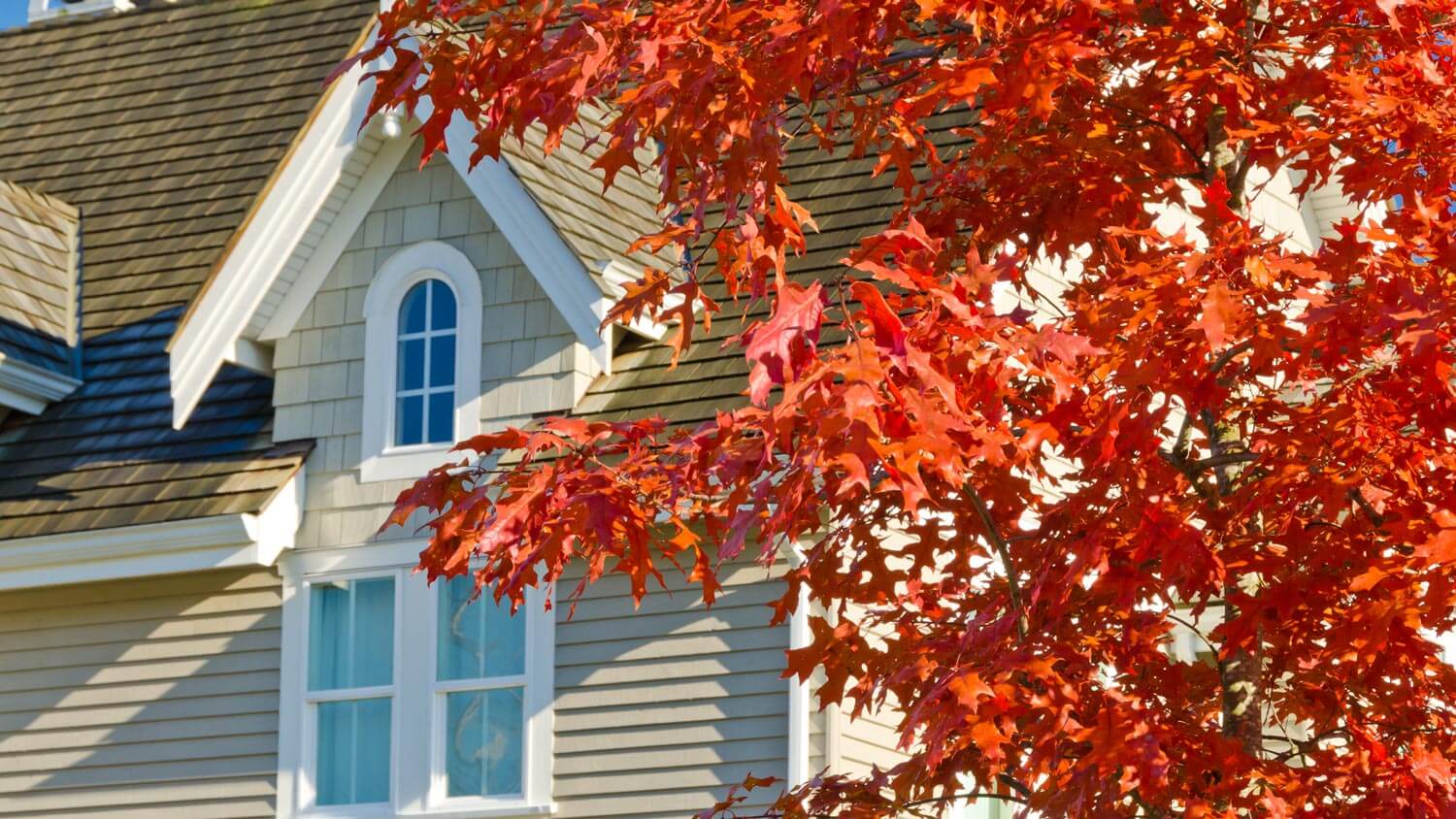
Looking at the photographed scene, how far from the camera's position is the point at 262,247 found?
13719mm

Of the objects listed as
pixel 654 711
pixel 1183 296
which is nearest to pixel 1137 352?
pixel 1183 296

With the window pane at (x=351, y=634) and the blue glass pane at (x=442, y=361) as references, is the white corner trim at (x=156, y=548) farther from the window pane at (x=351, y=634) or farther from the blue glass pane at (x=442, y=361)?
the blue glass pane at (x=442, y=361)

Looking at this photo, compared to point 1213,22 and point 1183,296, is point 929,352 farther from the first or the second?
point 1213,22

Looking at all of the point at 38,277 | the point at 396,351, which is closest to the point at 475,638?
the point at 396,351

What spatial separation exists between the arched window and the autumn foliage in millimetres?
6548

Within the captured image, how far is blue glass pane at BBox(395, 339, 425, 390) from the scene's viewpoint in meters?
13.5

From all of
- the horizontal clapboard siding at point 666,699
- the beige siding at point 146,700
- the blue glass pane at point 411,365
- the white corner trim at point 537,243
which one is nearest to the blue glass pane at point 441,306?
the blue glass pane at point 411,365

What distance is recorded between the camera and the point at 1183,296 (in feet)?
18.5

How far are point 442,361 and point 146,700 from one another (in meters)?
3.12

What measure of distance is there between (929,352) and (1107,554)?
1131mm

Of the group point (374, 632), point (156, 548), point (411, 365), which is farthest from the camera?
point (411, 365)

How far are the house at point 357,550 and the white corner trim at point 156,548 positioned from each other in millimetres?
20

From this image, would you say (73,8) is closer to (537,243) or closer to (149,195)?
(149,195)

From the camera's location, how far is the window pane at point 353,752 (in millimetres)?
12914
